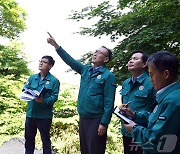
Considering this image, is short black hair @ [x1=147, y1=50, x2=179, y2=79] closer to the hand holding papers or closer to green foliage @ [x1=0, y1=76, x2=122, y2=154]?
the hand holding papers

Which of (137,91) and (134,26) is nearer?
(137,91)

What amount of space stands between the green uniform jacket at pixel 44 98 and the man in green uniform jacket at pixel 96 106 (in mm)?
626

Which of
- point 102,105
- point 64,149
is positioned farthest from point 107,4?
point 64,149

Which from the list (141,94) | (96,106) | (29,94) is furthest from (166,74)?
(29,94)

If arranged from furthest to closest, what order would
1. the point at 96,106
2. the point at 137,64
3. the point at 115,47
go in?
the point at 115,47 < the point at 96,106 < the point at 137,64

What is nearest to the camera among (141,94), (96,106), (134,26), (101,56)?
(141,94)

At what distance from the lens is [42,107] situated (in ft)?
10.7

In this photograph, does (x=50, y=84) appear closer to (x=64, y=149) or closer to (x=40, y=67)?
(x=40, y=67)

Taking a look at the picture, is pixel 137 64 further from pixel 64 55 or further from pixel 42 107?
pixel 42 107

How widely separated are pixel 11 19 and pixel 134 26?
5787 mm

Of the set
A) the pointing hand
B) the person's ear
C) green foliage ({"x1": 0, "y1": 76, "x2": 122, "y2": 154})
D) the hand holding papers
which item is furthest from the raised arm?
green foliage ({"x1": 0, "y1": 76, "x2": 122, "y2": 154})

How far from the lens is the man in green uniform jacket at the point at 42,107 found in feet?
10.6

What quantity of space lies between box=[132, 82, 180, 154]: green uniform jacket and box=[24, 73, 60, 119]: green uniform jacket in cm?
191

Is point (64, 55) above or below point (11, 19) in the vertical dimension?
Answer: below
